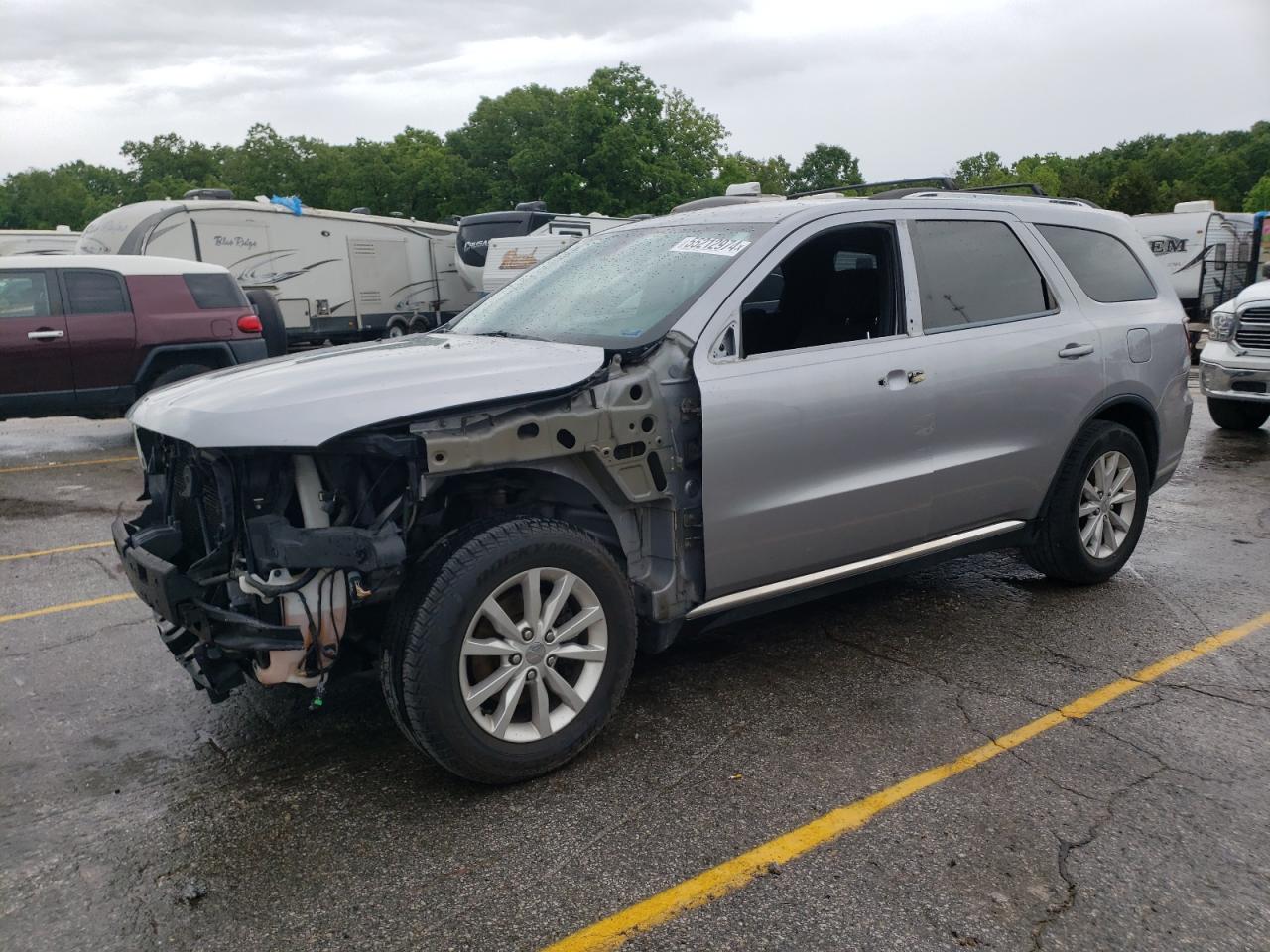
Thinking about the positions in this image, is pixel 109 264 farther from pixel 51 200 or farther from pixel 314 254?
pixel 51 200

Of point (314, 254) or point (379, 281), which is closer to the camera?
point (314, 254)

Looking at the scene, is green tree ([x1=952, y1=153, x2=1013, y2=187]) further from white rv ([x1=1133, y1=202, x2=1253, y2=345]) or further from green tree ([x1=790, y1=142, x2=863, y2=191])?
white rv ([x1=1133, y1=202, x2=1253, y2=345])

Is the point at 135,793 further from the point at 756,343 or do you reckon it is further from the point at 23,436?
the point at 23,436

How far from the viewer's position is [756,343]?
403cm

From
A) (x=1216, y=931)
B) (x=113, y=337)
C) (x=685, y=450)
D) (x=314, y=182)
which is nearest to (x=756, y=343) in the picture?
(x=685, y=450)

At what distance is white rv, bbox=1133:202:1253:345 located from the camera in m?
22.8

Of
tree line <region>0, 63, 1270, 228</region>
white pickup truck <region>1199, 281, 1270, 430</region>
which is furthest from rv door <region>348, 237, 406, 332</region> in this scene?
tree line <region>0, 63, 1270, 228</region>

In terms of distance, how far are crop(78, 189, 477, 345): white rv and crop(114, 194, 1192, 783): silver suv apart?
44.0 ft

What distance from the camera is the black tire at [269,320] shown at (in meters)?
12.3

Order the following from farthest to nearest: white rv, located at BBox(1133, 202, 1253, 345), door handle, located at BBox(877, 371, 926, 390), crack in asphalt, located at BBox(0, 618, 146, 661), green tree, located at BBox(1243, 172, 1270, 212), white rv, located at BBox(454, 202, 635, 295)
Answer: green tree, located at BBox(1243, 172, 1270, 212) < white rv, located at BBox(1133, 202, 1253, 345) < white rv, located at BBox(454, 202, 635, 295) < crack in asphalt, located at BBox(0, 618, 146, 661) < door handle, located at BBox(877, 371, 926, 390)

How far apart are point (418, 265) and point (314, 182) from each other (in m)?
48.1

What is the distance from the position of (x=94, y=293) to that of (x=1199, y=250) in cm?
2255

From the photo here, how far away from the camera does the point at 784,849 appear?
2.80 m

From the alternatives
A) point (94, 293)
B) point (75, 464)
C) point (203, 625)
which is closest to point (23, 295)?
point (94, 293)
